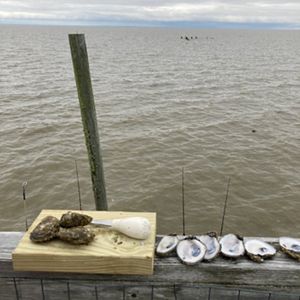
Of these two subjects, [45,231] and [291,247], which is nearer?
[45,231]

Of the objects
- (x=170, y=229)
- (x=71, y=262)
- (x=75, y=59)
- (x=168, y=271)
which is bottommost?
(x=170, y=229)

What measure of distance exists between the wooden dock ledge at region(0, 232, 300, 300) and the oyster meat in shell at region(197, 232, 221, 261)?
0.06 metres

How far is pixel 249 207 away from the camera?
30.7 ft

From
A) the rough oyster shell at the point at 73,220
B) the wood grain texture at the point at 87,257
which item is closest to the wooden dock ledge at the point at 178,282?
the wood grain texture at the point at 87,257

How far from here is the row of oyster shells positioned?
3.22 meters

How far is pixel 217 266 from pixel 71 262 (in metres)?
1.23

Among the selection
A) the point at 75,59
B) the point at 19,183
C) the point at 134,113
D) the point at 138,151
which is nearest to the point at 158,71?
the point at 134,113

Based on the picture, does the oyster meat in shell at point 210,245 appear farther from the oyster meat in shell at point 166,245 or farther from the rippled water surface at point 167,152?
the rippled water surface at point 167,152

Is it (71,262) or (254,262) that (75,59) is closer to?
(71,262)

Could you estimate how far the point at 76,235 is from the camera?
3.05m

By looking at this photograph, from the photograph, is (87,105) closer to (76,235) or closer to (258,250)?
(76,235)

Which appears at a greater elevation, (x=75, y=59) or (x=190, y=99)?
(x=75, y=59)

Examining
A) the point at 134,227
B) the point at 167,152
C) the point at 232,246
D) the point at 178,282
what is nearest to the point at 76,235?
the point at 134,227

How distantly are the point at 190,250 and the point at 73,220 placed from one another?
1.07m
